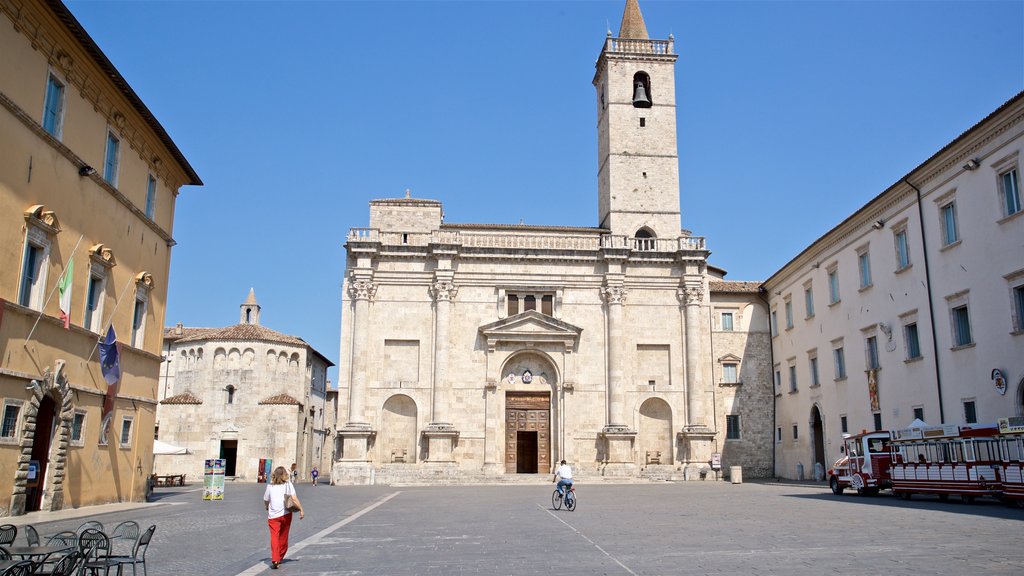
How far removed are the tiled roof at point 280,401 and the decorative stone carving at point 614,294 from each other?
2092 cm

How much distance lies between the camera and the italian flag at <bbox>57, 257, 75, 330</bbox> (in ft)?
62.9

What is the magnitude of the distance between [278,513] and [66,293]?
37.9ft

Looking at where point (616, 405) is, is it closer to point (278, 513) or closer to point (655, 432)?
point (655, 432)

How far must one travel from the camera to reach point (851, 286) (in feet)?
113

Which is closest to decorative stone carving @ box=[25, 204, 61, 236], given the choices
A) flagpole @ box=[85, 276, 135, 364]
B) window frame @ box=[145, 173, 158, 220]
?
flagpole @ box=[85, 276, 135, 364]

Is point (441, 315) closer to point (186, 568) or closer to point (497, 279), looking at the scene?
point (497, 279)

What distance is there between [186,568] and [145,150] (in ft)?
58.9

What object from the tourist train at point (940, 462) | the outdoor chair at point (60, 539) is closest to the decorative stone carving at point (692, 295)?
the tourist train at point (940, 462)

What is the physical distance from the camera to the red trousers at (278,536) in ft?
36.0

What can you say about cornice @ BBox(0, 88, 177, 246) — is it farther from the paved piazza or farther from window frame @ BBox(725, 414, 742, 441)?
window frame @ BBox(725, 414, 742, 441)

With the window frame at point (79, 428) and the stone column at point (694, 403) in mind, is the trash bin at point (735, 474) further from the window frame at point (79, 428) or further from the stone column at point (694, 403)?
the window frame at point (79, 428)

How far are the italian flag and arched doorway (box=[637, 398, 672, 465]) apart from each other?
29.2m

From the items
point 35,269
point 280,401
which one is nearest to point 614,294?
point 280,401

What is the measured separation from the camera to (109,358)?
70.9ft
